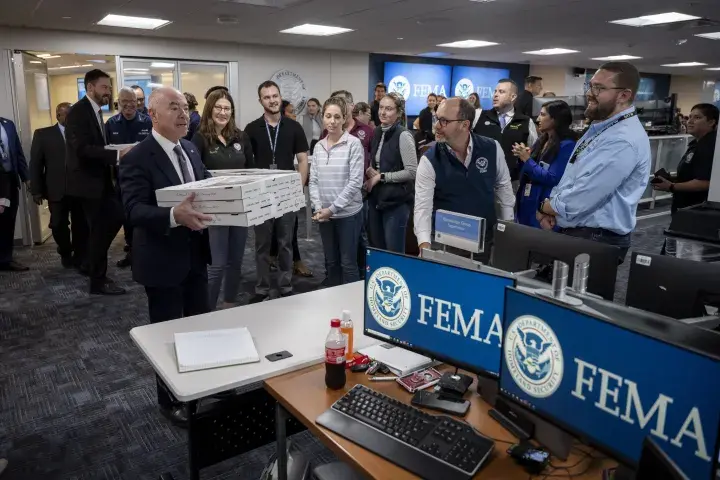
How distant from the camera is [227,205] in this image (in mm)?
2031

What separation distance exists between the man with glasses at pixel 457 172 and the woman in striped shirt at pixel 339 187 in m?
0.91

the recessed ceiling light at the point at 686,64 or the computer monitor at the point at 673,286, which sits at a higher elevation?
the recessed ceiling light at the point at 686,64

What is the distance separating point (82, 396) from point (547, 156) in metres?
3.03

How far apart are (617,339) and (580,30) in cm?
674

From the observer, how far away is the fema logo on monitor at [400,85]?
33.0 ft

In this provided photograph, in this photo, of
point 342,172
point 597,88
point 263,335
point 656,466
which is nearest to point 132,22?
point 342,172

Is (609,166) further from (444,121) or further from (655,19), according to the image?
(655,19)

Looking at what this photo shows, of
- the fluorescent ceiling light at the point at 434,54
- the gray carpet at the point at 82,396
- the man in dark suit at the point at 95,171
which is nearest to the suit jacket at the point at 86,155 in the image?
the man in dark suit at the point at 95,171

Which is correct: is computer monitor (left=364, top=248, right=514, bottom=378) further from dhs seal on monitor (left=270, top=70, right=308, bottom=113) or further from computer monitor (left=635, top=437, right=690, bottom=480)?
dhs seal on monitor (left=270, top=70, right=308, bottom=113)

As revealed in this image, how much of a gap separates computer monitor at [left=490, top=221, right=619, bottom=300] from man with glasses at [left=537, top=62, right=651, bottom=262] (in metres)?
0.86

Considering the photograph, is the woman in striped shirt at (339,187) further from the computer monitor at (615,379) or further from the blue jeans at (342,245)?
the computer monitor at (615,379)

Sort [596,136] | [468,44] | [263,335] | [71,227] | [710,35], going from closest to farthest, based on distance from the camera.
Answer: [263,335], [596,136], [71,227], [710,35], [468,44]

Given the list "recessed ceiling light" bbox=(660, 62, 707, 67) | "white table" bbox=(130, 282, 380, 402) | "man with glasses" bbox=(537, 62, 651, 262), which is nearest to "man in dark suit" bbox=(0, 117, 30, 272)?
"white table" bbox=(130, 282, 380, 402)

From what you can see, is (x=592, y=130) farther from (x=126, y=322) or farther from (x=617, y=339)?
(x=126, y=322)
